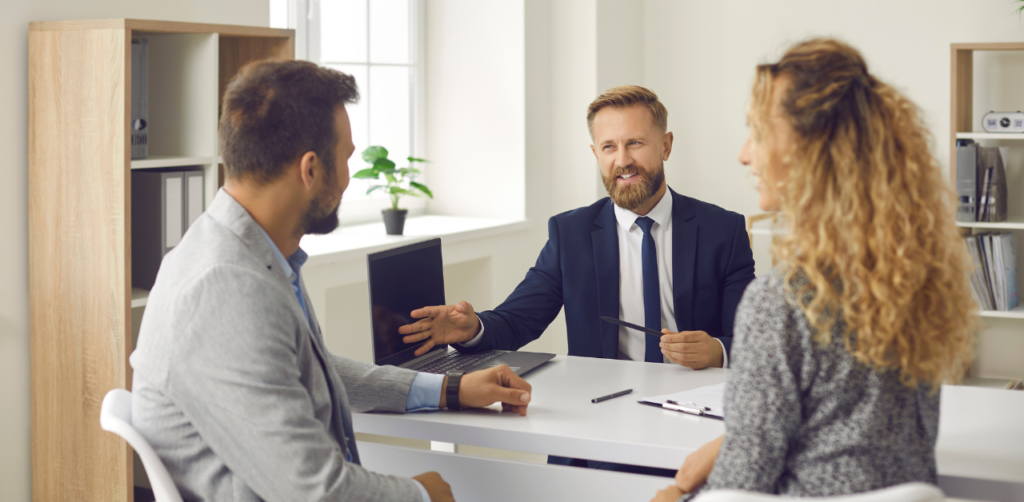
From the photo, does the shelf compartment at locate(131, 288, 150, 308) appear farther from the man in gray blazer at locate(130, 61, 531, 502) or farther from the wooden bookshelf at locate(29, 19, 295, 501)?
the man in gray blazer at locate(130, 61, 531, 502)

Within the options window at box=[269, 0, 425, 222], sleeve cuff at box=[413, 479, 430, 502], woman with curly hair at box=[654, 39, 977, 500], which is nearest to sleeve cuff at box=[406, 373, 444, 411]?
sleeve cuff at box=[413, 479, 430, 502]

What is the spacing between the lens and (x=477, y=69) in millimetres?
4105

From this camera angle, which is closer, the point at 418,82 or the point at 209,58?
the point at 209,58

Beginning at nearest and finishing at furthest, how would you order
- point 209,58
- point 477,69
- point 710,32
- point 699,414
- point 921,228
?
point 921,228 < point 699,414 < point 209,58 < point 477,69 < point 710,32

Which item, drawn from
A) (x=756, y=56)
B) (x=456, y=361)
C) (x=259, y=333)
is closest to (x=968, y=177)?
(x=756, y=56)

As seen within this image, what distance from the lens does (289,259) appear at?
4.75 feet

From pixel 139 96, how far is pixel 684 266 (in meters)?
1.37

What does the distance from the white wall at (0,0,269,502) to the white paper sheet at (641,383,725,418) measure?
1.54 meters

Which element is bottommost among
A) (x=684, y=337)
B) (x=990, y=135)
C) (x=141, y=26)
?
(x=684, y=337)

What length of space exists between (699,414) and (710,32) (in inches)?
129

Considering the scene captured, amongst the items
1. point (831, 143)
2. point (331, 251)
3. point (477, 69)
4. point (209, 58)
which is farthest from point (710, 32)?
point (831, 143)

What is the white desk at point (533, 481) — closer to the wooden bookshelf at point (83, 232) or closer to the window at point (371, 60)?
the wooden bookshelf at point (83, 232)

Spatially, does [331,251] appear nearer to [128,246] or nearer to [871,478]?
[128,246]

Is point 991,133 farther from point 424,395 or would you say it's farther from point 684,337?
point 424,395
